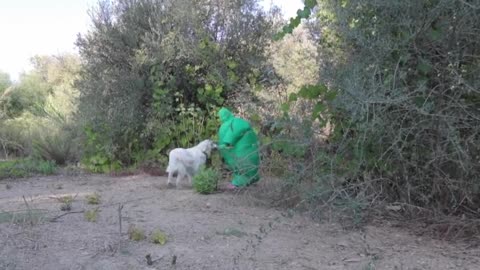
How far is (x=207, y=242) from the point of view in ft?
14.9

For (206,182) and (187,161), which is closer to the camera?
(206,182)

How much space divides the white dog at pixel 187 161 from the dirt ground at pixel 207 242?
3.90 ft

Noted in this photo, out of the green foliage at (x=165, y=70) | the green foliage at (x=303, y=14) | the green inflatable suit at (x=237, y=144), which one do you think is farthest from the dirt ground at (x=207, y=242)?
the green foliage at (x=165, y=70)

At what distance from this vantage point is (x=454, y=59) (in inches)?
179

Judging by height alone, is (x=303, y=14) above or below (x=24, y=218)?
above

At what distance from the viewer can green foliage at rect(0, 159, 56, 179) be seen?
9562 millimetres

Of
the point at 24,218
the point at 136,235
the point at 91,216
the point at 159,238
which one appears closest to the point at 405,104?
the point at 159,238

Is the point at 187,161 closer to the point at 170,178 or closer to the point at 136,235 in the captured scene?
the point at 170,178

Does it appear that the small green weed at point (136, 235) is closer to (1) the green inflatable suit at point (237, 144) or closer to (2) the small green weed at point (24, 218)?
(2) the small green weed at point (24, 218)

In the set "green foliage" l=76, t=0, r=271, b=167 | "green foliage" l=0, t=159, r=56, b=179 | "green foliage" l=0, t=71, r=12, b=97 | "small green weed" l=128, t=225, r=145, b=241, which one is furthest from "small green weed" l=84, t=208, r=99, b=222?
"green foliage" l=0, t=71, r=12, b=97

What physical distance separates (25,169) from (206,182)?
469cm

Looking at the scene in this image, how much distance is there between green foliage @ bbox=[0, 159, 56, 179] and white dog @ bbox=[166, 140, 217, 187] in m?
3.45

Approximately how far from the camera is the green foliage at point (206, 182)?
6.84m

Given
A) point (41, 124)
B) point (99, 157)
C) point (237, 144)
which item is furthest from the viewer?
point (41, 124)
